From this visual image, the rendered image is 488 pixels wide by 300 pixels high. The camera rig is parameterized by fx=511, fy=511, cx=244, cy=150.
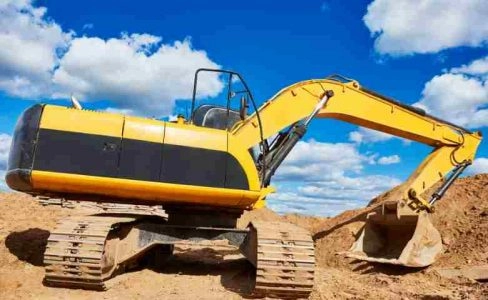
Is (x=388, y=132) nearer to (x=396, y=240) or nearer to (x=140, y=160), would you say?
(x=396, y=240)

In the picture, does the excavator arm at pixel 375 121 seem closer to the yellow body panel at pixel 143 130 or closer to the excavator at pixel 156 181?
the excavator at pixel 156 181

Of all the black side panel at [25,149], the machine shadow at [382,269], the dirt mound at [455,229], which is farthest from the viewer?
the dirt mound at [455,229]

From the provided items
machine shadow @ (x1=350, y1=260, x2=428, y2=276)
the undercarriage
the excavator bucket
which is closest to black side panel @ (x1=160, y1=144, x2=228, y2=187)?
the undercarriage

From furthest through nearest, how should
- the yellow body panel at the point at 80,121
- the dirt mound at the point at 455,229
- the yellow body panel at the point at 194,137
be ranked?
the dirt mound at the point at 455,229
the yellow body panel at the point at 194,137
the yellow body panel at the point at 80,121

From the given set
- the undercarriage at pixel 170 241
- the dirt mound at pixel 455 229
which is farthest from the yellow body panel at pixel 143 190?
the dirt mound at pixel 455 229

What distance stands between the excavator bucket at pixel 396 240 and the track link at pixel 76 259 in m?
5.61

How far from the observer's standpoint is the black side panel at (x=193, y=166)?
7238 millimetres

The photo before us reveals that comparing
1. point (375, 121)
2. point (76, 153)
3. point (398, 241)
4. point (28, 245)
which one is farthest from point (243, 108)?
point (398, 241)

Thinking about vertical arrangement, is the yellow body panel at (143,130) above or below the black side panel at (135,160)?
above

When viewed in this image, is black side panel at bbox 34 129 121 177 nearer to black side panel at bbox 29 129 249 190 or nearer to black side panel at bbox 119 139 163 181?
black side panel at bbox 29 129 249 190

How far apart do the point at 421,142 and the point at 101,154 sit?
7.74 metres

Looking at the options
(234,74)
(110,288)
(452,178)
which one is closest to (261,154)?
(234,74)

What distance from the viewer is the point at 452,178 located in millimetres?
11828

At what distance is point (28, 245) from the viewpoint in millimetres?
9039
